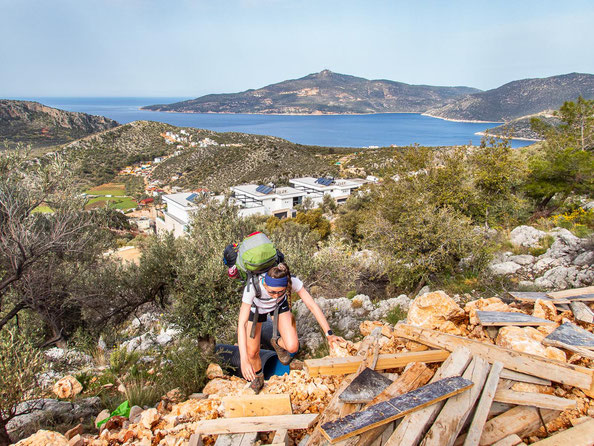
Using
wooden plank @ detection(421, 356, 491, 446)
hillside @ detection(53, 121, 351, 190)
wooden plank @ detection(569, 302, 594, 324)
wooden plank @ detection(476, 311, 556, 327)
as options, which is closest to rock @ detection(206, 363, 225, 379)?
wooden plank @ detection(421, 356, 491, 446)

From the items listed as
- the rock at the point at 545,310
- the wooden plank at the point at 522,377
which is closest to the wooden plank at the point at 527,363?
the wooden plank at the point at 522,377

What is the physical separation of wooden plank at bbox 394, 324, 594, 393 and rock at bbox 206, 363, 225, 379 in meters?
3.23

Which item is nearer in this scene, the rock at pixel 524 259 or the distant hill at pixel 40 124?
the rock at pixel 524 259

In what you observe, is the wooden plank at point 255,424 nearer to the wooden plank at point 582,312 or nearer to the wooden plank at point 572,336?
the wooden plank at point 572,336

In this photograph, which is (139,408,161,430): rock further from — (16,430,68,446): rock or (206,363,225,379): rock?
(206,363,225,379): rock

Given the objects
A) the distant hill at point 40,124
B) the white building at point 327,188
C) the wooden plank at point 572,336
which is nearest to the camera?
the wooden plank at point 572,336

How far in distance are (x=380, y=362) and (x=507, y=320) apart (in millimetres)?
2024

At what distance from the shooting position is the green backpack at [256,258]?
4.11m

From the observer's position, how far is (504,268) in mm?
9703

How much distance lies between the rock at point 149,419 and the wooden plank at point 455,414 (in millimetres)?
2846

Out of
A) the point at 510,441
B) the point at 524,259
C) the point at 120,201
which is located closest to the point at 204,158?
the point at 120,201

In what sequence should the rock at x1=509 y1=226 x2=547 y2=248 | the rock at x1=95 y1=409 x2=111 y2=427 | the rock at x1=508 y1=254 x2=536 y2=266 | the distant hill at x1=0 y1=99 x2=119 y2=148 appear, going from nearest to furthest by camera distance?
the rock at x1=95 y1=409 x2=111 y2=427 < the rock at x1=508 y1=254 x2=536 y2=266 < the rock at x1=509 y1=226 x2=547 y2=248 < the distant hill at x1=0 y1=99 x2=119 y2=148

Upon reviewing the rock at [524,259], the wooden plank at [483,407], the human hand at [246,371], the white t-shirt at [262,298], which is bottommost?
the rock at [524,259]

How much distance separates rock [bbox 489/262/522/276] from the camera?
31.2 ft
